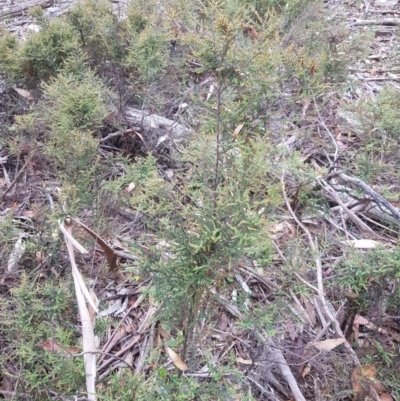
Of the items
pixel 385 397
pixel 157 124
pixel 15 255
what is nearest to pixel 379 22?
pixel 157 124

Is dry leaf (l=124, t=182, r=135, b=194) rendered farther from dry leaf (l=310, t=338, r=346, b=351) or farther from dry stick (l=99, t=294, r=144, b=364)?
dry leaf (l=310, t=338, r=346, b=351)

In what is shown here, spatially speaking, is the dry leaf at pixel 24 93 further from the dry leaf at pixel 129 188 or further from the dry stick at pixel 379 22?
the dry stick at pixel 379 22

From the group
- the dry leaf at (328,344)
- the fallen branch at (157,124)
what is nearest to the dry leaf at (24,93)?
the fallen branch at (157,124)

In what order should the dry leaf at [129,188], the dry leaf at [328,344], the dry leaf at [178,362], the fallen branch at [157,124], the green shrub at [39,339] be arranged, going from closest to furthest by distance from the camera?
the dry leaf at [178,362] → the green shrub at [39,339] → the dry leaf at [328,344] → the dry leaf at [129,188] → the fallen branch at [157,124]

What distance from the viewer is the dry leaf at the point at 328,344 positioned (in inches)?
67.5

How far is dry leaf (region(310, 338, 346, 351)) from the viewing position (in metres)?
1.71

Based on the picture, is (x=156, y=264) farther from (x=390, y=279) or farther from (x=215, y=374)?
(x=390, y=279)

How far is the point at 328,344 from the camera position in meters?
1.73

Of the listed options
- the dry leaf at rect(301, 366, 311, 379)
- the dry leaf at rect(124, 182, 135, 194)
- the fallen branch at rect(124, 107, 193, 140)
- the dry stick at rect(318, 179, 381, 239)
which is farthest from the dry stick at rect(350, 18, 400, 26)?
the dry leaf at rect(301, 366, 311, 379)

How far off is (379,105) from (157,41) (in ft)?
4.83

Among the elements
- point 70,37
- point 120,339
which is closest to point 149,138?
point 70,37

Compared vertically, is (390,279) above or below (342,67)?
below

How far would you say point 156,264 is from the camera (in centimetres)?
140

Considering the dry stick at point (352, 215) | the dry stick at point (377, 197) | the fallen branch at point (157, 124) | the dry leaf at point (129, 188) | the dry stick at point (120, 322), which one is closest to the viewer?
the dry stick at point (120, 322)
